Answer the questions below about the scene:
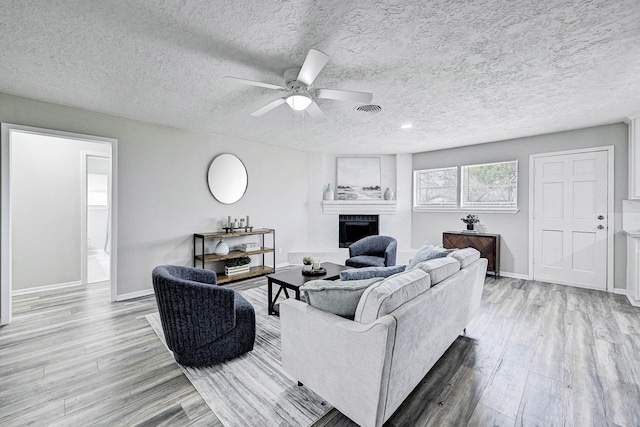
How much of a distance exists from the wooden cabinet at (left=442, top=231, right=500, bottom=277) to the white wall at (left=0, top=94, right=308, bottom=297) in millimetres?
3629

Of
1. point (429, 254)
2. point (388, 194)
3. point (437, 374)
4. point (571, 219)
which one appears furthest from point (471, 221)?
point (437, 374)

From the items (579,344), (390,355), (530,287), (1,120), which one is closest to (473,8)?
(390,355)

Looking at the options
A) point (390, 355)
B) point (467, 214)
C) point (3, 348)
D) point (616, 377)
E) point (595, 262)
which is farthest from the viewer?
point (467, 214)

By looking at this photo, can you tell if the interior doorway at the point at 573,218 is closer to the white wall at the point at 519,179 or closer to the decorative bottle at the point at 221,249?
the white wall at the point at 519,179

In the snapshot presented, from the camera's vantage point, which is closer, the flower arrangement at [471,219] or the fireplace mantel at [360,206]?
the flower arrangement at [471,219]

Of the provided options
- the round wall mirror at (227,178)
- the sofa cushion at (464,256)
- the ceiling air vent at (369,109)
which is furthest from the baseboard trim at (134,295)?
the sofa cushion at (464,256)

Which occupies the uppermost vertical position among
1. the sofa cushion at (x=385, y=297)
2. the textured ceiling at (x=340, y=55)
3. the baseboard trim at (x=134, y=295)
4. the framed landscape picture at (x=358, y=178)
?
the textured ceiling at (x=340, y=55)

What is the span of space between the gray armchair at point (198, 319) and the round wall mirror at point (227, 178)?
2.46 meters

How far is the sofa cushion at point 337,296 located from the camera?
160 cm

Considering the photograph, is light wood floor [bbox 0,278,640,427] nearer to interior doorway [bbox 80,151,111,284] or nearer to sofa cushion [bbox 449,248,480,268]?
sofa cushion [bbox 449,248,480,268]

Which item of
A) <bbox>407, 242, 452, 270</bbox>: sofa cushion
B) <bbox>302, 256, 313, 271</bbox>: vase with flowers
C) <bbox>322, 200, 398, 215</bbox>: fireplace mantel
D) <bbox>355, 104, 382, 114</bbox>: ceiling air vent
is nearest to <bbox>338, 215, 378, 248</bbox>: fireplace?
<bbox>322, 200, 398, 215</bbox>: fireplace mantel

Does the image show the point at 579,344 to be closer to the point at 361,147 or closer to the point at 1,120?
the point at 361,147

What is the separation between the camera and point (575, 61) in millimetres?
2189

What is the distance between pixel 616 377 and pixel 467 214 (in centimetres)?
345
